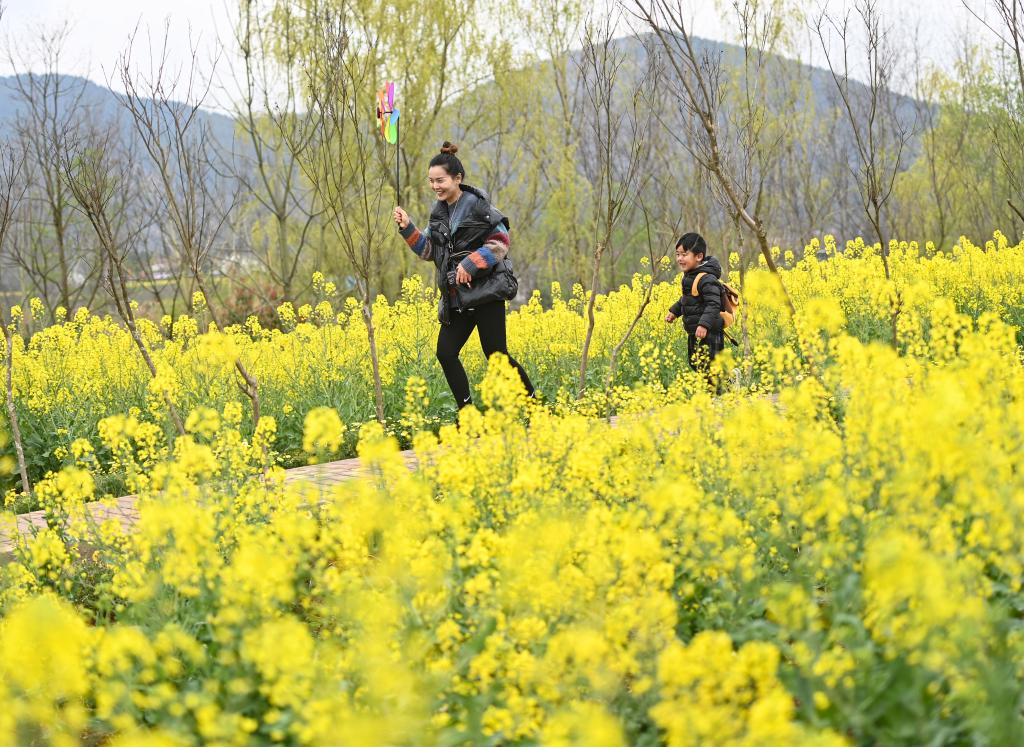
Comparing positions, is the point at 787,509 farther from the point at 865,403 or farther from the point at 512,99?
the point at 512,99

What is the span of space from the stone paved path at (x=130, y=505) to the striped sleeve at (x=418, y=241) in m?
1.38

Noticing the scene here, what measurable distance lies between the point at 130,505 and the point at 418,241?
8.07ft

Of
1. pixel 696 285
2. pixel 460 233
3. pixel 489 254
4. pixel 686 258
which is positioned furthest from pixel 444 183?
pixel 696 285

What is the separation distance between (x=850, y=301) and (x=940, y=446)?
8201mm

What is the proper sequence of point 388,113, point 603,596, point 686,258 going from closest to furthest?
point 603,596 → point 388,113 → point 686,258

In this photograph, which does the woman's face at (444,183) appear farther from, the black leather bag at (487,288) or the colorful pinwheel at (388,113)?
the black leather bag at (487,288)

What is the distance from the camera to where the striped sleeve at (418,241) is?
21.9ft

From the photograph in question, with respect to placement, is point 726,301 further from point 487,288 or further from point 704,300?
point 487,288

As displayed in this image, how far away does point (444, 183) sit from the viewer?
259 inches

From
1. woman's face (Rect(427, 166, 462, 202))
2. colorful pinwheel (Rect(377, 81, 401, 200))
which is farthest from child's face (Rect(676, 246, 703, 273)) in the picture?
colorful pinwheel (Rect(377, 81, 401, 200))

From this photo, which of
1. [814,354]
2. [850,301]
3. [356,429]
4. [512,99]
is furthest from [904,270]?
[512,99]

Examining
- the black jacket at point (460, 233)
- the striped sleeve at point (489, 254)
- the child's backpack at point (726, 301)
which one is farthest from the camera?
the child's backpack at point (726, 301)

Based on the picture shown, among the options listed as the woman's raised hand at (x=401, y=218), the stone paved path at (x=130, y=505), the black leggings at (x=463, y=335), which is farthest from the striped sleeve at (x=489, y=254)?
the stone paved path at (x=130, y=505)

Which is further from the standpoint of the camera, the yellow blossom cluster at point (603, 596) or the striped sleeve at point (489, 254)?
the striped sleeve at point (489, 254)
